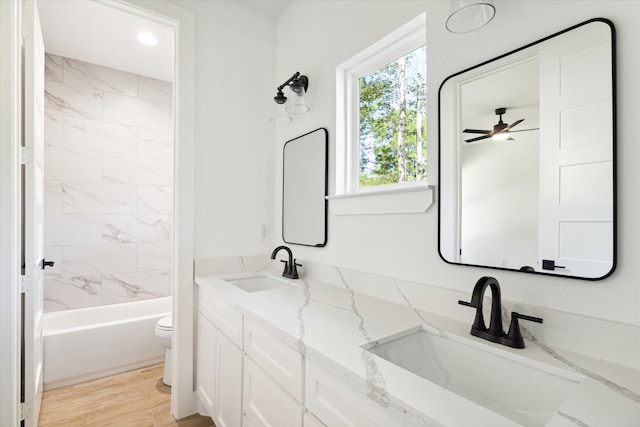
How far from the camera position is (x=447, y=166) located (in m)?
1.20

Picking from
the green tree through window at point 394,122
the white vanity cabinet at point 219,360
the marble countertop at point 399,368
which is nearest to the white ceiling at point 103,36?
the green tree through window at point 394,122

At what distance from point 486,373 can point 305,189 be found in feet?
4.41

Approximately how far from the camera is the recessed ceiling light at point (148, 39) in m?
2.40

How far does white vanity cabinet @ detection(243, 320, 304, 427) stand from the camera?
1.00 meters

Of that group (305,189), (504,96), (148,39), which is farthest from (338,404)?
(148,39)

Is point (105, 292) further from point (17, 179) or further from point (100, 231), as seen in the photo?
point (17, 179)

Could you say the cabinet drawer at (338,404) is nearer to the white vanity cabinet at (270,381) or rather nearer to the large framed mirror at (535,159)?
the white vanity cabinet at (270,381)

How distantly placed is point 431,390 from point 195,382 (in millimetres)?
1718

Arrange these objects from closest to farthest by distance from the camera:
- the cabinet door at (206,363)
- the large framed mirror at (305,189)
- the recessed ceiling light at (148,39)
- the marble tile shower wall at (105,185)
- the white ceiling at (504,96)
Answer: the white ceiling at (504,96) < the cabinet door at (206,363) < the large framed mirror at (305,189) < the recessed ceiling light at (148,39) < the marble tile shower wall at (105,185)

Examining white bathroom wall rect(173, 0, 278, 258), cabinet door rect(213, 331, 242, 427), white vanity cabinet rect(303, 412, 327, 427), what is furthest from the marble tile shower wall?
white vanity cabinet rect(303, 412, 327, 427)

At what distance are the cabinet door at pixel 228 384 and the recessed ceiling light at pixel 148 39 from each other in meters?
2.25

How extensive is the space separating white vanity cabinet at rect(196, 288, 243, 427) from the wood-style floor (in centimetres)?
31

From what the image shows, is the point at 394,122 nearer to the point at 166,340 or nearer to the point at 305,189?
the point at 305,189

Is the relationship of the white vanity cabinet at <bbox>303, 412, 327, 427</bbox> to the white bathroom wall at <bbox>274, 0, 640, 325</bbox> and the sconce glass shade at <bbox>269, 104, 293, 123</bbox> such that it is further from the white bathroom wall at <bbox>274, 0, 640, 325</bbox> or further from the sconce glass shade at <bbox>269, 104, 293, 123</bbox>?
the sconce glass shade at <bbox>269, 104, 293, 123</bbox>
